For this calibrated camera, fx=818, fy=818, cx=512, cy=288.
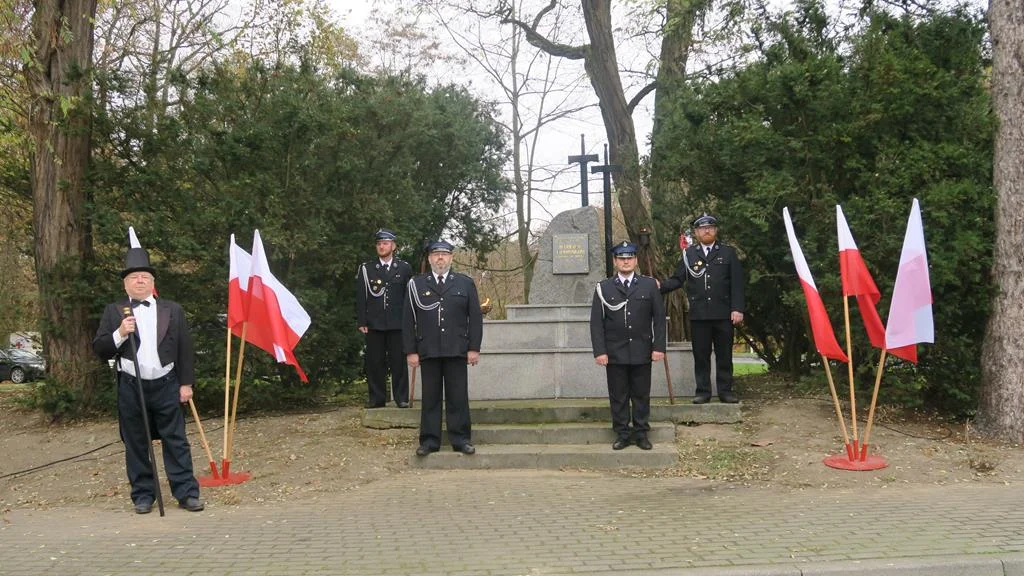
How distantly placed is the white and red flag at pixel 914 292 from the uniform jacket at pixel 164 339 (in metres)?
5.91

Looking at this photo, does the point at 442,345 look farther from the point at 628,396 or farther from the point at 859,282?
the point at 859,282

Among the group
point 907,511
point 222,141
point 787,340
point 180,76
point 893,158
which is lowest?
point 907,511

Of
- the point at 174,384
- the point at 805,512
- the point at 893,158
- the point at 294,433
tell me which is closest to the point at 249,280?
the point at 174,384

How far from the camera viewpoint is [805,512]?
5.74 meters

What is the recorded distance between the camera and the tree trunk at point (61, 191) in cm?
1017

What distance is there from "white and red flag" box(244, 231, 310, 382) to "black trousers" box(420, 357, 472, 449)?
1.15 metres

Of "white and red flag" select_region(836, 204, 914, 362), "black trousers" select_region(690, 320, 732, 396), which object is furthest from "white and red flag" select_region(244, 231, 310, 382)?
"white and red flag" select_region(836, 204, 914, 362)

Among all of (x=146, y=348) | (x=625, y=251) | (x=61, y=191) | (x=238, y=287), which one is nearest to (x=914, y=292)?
(x=625, y=251)

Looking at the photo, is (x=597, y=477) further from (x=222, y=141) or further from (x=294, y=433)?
(x=222, y=141)

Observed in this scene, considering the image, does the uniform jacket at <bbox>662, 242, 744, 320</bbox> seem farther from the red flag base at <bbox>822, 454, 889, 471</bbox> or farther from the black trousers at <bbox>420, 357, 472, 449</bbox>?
the black trousers at <bbox>420, 357, 472, 449</bbox>

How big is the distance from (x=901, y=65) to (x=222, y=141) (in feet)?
24.6

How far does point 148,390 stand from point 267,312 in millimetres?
1341

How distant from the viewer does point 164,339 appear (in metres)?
6.36

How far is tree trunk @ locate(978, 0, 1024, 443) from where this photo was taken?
7820 mm
